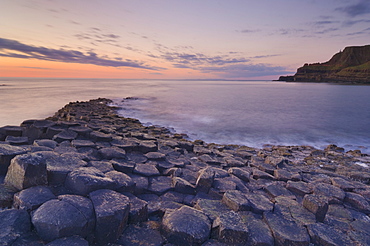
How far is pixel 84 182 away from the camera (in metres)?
2.80

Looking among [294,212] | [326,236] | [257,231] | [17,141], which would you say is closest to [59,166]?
[17,141]

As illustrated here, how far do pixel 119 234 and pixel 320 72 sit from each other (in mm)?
155478

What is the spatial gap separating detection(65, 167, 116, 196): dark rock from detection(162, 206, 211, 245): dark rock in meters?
1.02

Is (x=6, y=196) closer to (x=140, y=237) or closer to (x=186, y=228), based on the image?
(x=140, y=237)

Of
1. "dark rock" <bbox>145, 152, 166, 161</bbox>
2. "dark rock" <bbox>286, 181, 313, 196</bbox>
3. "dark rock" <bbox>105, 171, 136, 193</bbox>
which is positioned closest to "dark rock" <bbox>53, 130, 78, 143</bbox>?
"dark rock" <bbox>145, 152, 166, 161</bbox>

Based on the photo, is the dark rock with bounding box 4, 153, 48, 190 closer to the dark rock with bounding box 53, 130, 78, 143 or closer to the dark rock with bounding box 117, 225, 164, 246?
the dark rock with bounding box 117, 225, 164, 246

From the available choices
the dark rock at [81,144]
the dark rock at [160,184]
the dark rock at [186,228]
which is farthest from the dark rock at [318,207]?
the dark rock at [81,144]

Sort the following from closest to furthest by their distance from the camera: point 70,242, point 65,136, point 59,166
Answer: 1. point 70,242
2. point 59,166
3. point 65,136

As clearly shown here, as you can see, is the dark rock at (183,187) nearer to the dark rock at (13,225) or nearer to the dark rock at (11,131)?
the dark rock at (13,225)

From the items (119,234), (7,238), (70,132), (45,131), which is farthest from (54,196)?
(45,131)

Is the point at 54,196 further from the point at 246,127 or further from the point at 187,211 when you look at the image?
the point at 246,127

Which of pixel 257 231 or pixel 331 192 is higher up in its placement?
pixel 257 231

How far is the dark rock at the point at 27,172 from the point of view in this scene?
2.73 metres

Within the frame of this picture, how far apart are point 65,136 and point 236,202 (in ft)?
15.6
